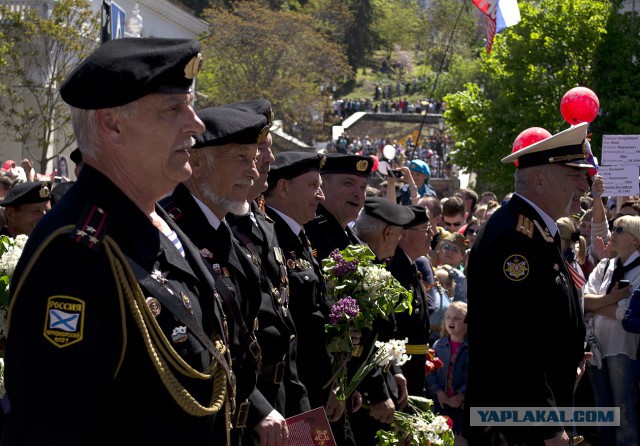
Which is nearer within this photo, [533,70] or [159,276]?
[159,276]

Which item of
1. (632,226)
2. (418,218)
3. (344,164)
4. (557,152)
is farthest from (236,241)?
(632,226)

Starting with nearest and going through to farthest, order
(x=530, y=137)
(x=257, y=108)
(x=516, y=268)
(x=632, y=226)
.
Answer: (x=257, y=108) → (x=516, y=268) → (x=530, y=137) → (x=632, y=226)

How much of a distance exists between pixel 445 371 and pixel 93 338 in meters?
5.87

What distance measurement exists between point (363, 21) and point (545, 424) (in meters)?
89.3

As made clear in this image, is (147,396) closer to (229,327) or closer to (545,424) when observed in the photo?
(229,327)

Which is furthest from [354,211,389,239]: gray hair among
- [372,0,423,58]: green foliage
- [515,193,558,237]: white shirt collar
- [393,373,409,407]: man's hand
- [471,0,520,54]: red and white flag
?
[372,0,423,58]: green foliage

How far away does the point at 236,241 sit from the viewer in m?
4.09

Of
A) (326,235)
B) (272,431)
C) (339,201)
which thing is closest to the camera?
(272,431)

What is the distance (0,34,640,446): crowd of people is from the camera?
95.3 inches

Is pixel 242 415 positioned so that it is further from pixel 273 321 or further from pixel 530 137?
pixel 530 137

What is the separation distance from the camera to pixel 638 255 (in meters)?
8.55

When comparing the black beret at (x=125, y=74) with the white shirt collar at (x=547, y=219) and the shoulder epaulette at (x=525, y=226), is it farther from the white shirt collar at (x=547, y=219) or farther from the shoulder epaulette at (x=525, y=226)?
the white shirt collar at (x=547, y=219)

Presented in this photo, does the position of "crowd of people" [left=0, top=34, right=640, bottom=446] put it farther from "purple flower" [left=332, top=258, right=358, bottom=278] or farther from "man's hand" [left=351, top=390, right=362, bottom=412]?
"purple flower" [left=332, top=258, right=358, bottom=278]

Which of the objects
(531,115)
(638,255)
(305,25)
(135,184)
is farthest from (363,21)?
(135,184)
